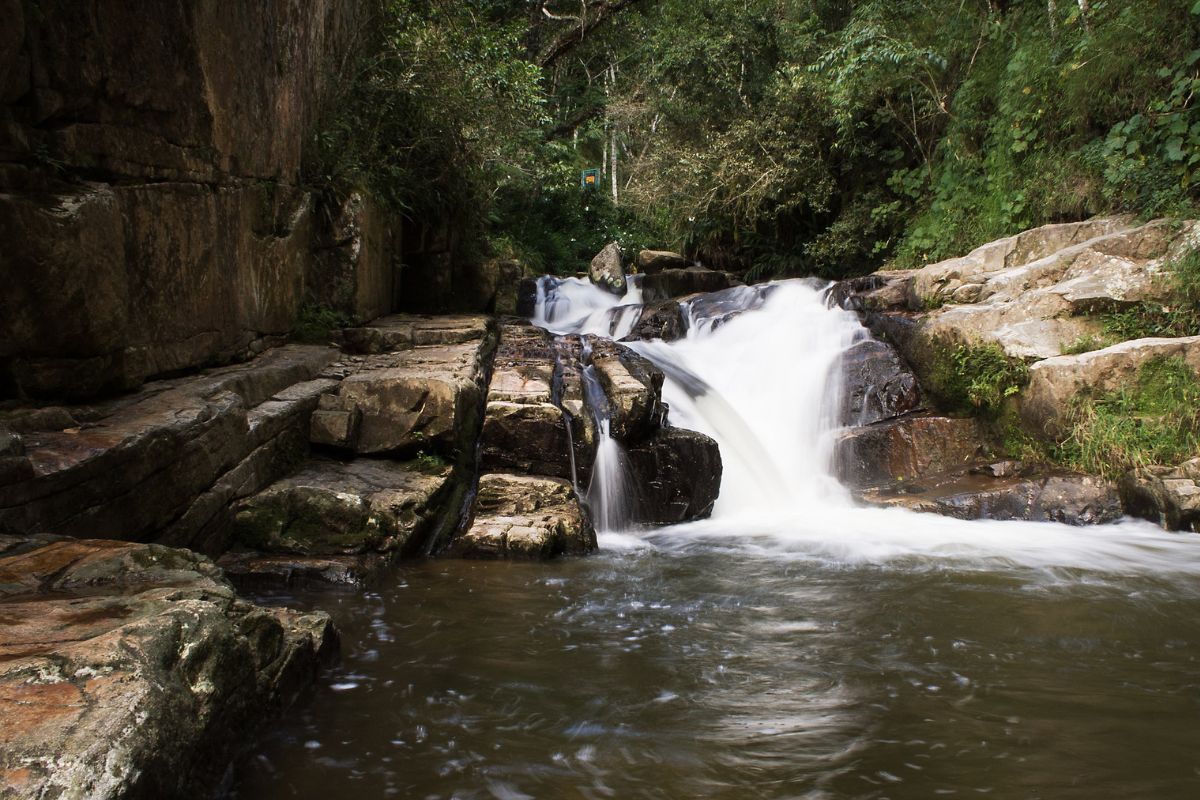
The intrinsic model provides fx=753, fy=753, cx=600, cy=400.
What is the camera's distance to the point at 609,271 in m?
17.5

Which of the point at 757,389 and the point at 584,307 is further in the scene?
the point at 584,307

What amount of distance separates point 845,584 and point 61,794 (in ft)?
15.2

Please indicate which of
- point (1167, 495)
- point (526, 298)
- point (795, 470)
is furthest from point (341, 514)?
point (526, 298)

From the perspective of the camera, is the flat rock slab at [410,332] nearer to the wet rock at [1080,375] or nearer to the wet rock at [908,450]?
the wet rock at [908,450]

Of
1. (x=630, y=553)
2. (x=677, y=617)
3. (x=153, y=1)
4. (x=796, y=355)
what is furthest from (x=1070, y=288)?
(x=153, y=1)

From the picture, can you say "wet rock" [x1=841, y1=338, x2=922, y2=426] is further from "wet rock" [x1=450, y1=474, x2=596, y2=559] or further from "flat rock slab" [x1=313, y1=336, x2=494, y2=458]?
"flat rock slab" [x1=313, y1=336, x2=494, y2=458]

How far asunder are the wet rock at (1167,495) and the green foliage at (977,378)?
1438mm

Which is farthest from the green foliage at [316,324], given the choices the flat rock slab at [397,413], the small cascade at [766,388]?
the small cascade at [766,388]

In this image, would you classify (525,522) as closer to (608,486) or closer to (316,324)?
(608,486)

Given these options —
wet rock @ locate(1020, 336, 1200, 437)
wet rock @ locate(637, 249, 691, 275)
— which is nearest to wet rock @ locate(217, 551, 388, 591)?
wet rock @ locate(1020, 336, 1200, 437)

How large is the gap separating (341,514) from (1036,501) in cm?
616

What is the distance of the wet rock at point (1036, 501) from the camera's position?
22.6ft

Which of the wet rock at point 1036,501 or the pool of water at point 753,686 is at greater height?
the wet rock at point 1036,501

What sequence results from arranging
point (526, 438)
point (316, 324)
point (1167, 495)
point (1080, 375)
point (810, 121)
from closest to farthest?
point (1167, 495), point (526, 438), point (1080, 375), point (316, 324), point (810, 121)
